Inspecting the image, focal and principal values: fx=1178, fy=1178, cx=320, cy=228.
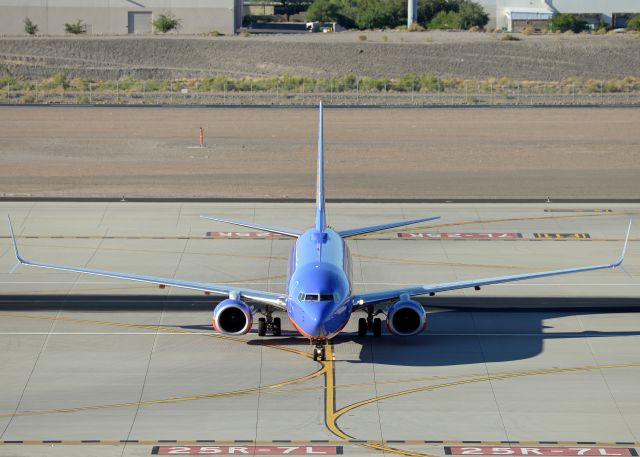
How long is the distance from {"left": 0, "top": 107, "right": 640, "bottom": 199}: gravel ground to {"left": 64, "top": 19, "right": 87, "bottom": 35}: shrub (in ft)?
219

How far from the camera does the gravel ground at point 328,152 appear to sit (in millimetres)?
70688

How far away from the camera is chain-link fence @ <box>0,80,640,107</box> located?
4631 inches

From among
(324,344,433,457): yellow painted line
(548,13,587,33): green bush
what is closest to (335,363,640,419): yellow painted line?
(324,344,433,457): yellow painted line

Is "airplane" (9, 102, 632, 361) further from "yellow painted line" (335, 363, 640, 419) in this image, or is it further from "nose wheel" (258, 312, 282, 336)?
"yellow painted line" (335, 363, 640, 419)

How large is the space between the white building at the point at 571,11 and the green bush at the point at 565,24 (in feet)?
14.5

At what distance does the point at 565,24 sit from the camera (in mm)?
187500

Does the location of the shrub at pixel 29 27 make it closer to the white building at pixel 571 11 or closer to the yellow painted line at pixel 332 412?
the white building at pixel 571 11

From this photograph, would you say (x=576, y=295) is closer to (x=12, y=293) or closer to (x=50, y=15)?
(x=12, y=293)

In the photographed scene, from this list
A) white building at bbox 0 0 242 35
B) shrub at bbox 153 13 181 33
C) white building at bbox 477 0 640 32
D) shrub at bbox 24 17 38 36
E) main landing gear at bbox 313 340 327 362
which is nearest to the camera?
main landing gear at bbox 313 340 327 362

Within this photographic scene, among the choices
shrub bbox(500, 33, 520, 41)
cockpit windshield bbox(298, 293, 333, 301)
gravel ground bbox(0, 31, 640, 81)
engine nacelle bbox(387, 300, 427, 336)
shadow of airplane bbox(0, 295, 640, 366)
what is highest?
shrub bbox(500, 33, 520, 41)

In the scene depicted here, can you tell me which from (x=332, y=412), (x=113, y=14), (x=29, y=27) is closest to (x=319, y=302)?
(x=332, y=412)

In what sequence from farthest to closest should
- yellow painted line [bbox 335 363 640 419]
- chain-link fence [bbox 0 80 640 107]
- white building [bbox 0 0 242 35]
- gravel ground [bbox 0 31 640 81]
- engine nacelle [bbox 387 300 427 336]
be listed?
white building [bbox 0 0 242 35] → gravel ground [bbox 0 31 640 81] → chain-link fence [bbox 0 80 640 107] → engine nacelle [bbox 387 300 427 336] → yellow painted line [bbox 335 363 640 419]

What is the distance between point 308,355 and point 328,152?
47.5 meters

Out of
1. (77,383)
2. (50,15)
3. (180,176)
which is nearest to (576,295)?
(77,383)
